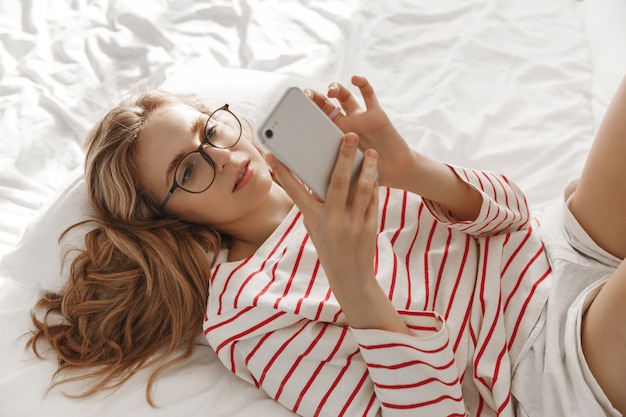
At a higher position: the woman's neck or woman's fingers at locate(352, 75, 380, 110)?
woman's fingers at locate(352, 75, 380, 110)

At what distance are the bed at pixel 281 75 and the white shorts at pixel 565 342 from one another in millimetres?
284

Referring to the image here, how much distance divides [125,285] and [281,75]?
637 mm

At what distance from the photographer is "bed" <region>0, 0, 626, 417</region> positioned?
1226 mm

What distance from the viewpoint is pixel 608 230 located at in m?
1.02

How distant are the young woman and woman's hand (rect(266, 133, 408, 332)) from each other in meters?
0.02

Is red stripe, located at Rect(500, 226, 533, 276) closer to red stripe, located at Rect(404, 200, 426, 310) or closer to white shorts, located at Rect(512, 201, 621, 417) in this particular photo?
white shorts, located at Rect(512, 201, 621, 417)

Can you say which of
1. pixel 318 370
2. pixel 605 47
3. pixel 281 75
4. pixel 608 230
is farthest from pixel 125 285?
pixel 605 47

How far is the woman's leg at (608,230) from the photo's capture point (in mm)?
879

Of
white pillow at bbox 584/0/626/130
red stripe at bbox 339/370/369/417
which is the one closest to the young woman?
red stripe at bbox 339/370/369/417

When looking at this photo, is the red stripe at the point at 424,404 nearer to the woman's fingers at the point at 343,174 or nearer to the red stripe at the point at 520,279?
the red stripe at the point at 520,279

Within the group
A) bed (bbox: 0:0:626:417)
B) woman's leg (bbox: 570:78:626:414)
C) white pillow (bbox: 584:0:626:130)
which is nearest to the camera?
woman's leg (bbox: 570:78:626:414)

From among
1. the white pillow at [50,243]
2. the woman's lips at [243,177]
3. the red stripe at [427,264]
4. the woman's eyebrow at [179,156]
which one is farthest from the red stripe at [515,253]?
the white pillow at [50,243]

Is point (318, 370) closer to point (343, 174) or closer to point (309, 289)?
point (309, 289)

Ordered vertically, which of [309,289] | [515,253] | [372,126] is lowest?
[309,289]
